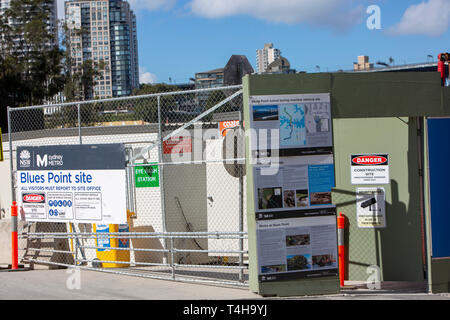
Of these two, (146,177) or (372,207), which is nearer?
(372,207)

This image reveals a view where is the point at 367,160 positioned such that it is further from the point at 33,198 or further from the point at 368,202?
the point at 33,198

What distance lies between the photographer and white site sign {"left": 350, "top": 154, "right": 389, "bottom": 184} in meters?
8.62

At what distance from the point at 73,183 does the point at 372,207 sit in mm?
5302

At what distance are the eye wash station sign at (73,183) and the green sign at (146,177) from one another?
2293 mm

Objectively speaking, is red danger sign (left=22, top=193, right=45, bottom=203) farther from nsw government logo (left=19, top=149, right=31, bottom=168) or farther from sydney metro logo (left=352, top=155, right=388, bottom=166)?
sydney metro logo (left=352, top=155, right=388, bottom=166)

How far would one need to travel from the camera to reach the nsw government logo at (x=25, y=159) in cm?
1077

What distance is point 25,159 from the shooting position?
10.8 meters

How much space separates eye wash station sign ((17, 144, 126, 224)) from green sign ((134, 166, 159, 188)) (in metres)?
2.29

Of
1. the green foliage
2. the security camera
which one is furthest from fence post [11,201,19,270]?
the green foliage

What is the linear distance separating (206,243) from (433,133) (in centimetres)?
613

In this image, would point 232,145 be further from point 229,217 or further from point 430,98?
point 430,98

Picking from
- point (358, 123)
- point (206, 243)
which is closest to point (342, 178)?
point (358, 123)

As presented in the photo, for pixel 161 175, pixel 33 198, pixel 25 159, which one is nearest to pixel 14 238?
pixel 33 198

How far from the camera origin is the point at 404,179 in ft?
28.2
